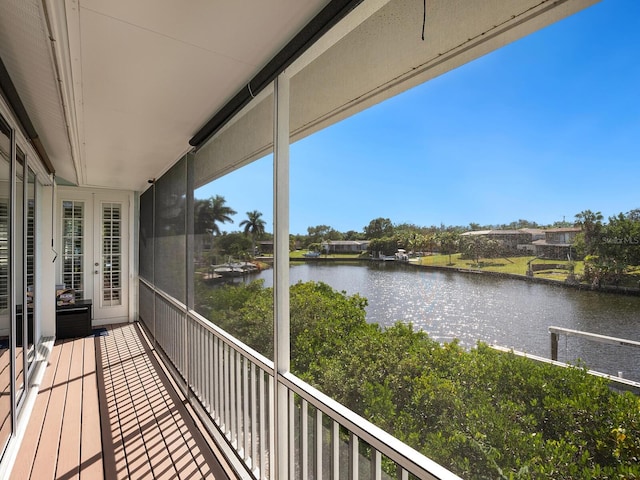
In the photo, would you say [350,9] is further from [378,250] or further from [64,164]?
[64,164]

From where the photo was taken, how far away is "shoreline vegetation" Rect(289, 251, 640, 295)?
0.67m

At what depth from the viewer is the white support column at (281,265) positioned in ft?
5.46

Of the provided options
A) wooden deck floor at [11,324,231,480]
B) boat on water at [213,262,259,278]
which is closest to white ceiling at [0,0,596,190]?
boat on water at [213,262,259,278]

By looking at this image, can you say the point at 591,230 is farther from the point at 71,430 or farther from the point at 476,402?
the point at 71,430

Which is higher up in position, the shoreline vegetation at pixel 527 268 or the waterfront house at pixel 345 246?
the waterfront house at pixel 345 246

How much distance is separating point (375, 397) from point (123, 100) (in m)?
2.21

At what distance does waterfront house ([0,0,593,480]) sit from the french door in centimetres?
115

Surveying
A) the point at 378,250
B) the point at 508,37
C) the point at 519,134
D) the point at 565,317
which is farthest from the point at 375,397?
the point at 508,37

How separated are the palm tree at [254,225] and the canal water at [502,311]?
956 millimetres

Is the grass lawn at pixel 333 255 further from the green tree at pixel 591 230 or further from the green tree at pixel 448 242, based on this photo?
the green tree at pixel 591 230

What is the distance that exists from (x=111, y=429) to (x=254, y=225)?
6.87 ft

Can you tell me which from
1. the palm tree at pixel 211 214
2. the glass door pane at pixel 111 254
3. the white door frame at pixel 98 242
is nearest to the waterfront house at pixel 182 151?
the palm tree at pixel 211 214

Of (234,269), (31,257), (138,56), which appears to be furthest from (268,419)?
(31,257)

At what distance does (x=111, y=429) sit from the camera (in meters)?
2.73
